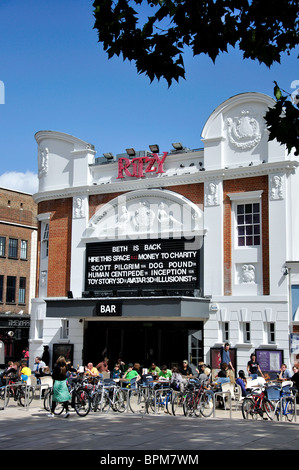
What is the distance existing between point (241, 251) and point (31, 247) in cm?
2650

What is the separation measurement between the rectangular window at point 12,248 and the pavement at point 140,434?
30999 millimetres

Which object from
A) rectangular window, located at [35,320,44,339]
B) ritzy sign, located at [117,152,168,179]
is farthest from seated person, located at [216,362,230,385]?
rectangular window, located at [35,320,44,339]

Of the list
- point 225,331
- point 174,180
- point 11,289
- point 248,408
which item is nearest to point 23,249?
point 11,289

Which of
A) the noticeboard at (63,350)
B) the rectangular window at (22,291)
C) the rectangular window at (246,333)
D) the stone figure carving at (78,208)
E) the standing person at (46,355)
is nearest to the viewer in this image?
the rectangular window at (246,333)

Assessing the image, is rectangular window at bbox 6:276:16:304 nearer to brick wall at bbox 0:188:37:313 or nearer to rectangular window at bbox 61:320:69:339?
brick wall at bbox 0:188:37:313

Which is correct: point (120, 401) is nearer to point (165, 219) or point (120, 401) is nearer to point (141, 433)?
point (141, 433)

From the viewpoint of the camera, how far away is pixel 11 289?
1906 inches

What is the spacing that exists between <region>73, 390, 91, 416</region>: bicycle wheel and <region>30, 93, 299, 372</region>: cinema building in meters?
8.70

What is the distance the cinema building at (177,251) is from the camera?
2689 cm

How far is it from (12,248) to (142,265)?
21.7 metres

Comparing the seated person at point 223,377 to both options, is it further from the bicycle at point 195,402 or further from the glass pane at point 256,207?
the glass pane at point 256,207

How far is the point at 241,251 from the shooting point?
1094 inches

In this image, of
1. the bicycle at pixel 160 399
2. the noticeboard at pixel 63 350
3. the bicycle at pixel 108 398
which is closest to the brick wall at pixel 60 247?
the noticeboard at pixel 63 350

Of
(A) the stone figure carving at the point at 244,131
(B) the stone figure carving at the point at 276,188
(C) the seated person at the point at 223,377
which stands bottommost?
(C) the seated person at the point at 223,377
